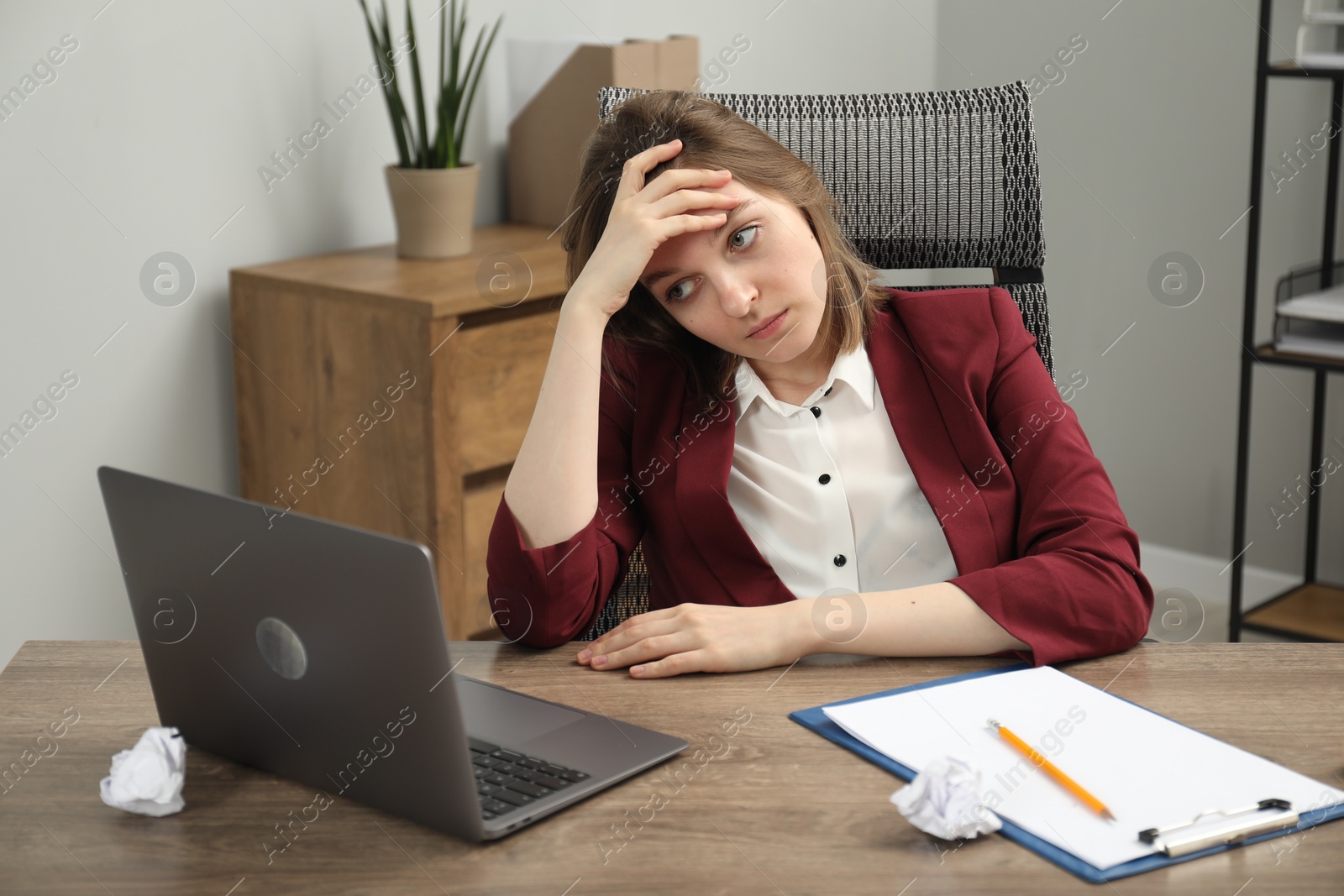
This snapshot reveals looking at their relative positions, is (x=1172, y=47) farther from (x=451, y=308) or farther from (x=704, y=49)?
(x=451, y=308)

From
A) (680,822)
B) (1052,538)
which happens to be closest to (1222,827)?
(680,822)

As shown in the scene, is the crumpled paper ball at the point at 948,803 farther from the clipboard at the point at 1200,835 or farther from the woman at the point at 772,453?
the woman at the point at 772,453

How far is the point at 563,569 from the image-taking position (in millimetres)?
1222

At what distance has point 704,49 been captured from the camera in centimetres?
307

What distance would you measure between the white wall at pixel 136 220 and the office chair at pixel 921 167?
3.59ft

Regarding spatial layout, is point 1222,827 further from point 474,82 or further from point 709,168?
point 474,82

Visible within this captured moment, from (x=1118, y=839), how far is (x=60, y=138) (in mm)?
1962

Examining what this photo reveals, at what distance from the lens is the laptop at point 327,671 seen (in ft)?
2.54

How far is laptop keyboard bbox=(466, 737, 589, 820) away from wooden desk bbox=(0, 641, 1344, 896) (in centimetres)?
2

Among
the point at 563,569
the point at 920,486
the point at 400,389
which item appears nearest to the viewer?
the point at 563,569

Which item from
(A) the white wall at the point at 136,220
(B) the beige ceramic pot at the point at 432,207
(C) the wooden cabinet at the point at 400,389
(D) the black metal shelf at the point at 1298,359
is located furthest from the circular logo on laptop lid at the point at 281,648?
(D) the black metal shelf at the point at 1298,359

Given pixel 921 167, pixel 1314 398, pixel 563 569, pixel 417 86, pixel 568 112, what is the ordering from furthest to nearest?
1. pixel 1314 398
2. pixel 568 112
3. pixel 417 86
4. pixel 921 167
5. pixel 563 569

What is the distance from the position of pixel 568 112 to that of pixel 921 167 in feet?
4.20

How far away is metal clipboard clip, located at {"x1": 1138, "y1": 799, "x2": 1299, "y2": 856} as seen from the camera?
794 mm
